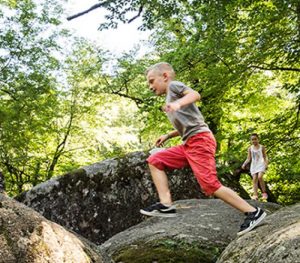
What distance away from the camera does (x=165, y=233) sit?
4504 mm

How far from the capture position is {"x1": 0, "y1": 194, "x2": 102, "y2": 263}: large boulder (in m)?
2.49

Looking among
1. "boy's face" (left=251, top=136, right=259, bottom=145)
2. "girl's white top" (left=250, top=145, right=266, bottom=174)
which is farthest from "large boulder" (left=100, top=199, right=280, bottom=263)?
"girl's white top" (left=250, top=145, right=266, bottom=174)

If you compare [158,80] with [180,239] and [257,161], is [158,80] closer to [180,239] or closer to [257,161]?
[180,239]

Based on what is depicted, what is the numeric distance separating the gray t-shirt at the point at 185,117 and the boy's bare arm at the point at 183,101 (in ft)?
0.39

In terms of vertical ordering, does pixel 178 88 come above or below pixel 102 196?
above

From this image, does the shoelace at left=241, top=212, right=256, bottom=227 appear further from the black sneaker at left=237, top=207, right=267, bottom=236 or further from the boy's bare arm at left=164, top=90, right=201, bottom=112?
the boy's bare arm at left=164, top=90, right=201, bottom=112

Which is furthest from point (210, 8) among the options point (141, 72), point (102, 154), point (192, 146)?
point (102, 154)

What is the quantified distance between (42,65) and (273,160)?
10.4 metres

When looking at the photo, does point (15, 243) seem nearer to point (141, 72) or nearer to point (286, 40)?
point (286, 40)

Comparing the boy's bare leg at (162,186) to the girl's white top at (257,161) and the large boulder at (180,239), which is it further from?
the girl's white top at (257,161)

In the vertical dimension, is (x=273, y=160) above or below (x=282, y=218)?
below

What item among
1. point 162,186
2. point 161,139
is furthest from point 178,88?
point 162,186

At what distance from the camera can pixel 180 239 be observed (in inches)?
170

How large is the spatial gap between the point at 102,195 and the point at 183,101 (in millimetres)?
4624
